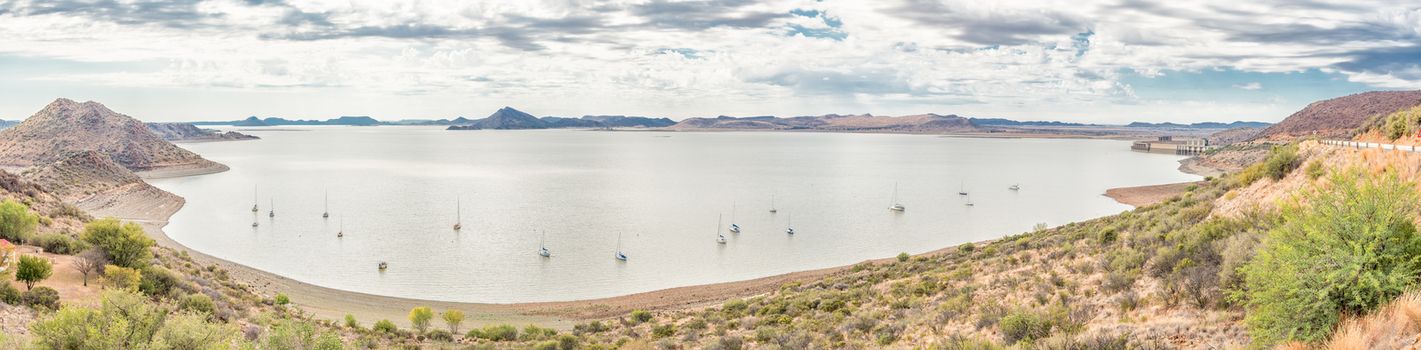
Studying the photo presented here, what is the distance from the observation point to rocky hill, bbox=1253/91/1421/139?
152 m

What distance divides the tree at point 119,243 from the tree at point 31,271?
413 cm

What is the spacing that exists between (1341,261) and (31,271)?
30416 mm

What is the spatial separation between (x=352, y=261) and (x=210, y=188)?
60846mm

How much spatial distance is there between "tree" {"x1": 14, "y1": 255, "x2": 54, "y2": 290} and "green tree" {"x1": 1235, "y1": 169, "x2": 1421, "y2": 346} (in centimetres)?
2914

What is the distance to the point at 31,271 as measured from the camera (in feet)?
75.7

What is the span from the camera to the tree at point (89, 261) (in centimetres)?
2633

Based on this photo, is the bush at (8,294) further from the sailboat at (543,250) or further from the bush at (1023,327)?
the sailboat at (543,250)

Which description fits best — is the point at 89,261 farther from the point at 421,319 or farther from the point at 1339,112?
the point at 1339,112

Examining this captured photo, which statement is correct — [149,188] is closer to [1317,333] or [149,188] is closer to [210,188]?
[210,188]

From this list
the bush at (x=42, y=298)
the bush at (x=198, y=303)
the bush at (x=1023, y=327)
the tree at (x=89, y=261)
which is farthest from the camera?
the tree at (x=89, y=261)

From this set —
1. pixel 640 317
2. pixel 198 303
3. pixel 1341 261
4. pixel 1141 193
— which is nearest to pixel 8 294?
pixel 198 303

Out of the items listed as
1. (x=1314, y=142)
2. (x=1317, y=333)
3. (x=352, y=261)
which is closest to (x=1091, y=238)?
(x=1314, y=142)

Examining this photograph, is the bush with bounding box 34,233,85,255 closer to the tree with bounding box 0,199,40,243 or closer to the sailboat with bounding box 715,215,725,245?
the tree with bounding box 0,199,40,243

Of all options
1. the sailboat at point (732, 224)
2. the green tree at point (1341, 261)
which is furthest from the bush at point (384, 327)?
the sailboat at point (732, 224)
